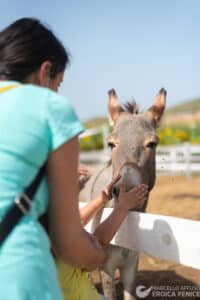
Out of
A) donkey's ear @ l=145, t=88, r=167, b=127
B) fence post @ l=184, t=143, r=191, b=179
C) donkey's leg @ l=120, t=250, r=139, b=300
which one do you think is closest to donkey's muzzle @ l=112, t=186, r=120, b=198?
donkey's leg @ l=120, t=250, r=139, b=300

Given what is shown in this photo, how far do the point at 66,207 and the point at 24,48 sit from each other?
597 mm

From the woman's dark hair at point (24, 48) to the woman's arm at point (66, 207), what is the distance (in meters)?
0.37

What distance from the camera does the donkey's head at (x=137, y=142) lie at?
354cm

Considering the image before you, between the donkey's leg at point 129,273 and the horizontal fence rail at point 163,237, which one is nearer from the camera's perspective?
the horizontal fence rail at point 163,237

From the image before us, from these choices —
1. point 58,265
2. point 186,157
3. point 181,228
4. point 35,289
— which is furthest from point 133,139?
point 186,157

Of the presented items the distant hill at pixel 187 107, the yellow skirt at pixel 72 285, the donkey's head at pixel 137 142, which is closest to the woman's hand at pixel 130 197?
the yellow skirt at pixel 72 285

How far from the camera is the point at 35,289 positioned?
134 cm

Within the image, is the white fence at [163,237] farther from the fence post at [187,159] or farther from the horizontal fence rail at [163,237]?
the fence post at [187,159]

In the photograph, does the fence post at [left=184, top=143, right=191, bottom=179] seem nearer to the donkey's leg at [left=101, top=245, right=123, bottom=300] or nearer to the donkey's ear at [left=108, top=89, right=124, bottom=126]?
the donkey's ear at [left=108, top=89, right=124, bottom=126]

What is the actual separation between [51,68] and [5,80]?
0.63ft

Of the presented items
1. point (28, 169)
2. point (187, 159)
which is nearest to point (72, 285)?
point (28, 169)

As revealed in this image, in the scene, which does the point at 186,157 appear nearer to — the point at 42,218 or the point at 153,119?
the point at 153,119

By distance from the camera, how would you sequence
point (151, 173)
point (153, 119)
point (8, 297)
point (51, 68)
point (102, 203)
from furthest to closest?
point (153, 119)
point (151, 173)
point (102, 203)
point (51, 68)
point (8, 297)

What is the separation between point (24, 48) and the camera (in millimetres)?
1579
